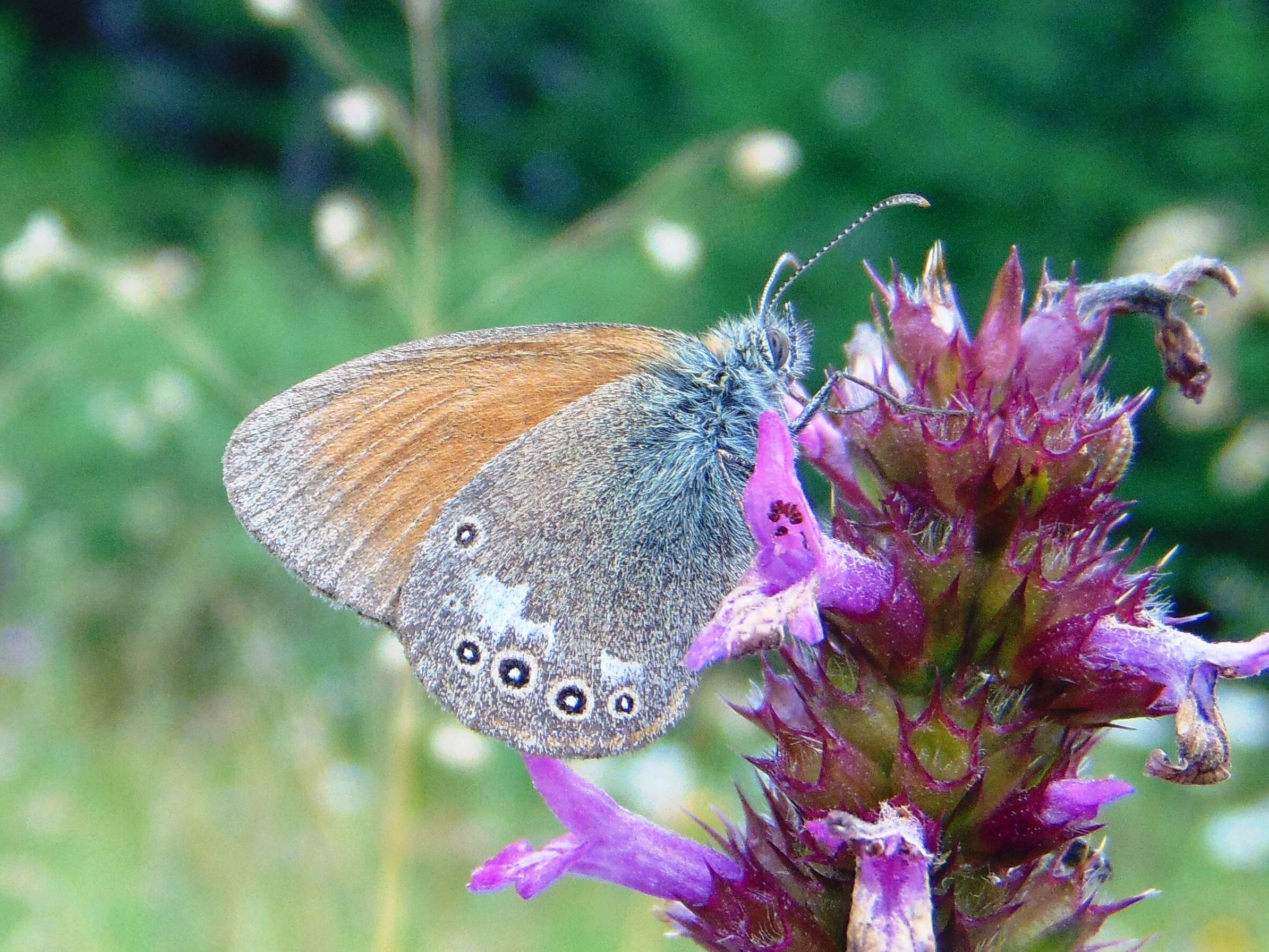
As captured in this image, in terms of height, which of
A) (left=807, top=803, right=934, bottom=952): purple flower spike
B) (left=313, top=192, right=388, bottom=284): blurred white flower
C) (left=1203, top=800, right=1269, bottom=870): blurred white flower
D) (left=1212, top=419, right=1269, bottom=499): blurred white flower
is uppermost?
(left=1212, top=419, right=1269, bottom=499): blurred white flower

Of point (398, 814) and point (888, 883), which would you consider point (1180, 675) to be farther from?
point (398, 814)

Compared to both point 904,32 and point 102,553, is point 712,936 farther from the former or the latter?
point 904,32

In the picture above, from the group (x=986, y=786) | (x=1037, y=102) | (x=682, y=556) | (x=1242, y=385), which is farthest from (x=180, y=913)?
(x=1037, y=102)

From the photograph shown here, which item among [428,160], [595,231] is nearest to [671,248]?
[595,231]

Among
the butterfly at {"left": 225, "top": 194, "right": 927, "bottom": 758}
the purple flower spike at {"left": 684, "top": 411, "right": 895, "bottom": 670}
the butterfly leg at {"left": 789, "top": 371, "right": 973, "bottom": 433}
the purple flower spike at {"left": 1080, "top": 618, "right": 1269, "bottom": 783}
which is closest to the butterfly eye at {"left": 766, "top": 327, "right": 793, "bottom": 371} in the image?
the butterfly at {"left": 225, "top": 194, "right": 927, "bottom": 758}

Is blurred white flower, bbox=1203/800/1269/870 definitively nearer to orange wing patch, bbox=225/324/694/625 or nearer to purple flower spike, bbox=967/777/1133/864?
orange wing patch, bbox=225/324/694/625

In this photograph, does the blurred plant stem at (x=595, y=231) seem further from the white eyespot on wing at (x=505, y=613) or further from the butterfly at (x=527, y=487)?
the white eyespot on wing at (x=505, y=613)

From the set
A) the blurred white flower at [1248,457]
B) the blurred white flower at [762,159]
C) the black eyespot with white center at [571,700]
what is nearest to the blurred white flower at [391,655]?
the black eyespot with white center at [571,700]

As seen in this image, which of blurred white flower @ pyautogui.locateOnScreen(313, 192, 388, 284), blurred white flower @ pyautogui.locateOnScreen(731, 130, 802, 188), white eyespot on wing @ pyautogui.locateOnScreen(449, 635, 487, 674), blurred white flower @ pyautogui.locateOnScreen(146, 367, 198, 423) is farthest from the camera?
blurred white flower @ pyautogui.locateOnScreen(146, 367, 198, 423)
